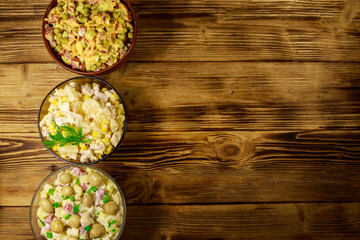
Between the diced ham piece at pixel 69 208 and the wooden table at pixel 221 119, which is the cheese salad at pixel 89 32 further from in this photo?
the diced ham piece at pixel 69 208

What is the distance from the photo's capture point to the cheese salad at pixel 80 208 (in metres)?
1.37

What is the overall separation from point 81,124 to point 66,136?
9 cm

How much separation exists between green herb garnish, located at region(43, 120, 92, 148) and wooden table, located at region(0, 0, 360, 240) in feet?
0.84

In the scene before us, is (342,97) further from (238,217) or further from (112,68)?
(112,68)

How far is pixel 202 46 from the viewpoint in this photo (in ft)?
5.49

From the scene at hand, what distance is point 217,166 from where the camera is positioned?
5.41 ft

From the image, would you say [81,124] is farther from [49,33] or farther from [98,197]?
[49,33]

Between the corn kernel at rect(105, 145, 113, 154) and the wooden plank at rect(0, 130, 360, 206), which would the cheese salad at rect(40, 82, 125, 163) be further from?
the wooden plank at rect(0, 130, 360, 206)

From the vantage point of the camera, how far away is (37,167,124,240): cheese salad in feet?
4.50

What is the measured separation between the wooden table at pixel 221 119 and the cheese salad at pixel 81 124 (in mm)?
176

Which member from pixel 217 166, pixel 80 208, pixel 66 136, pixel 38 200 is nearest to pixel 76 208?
pixel 80 208

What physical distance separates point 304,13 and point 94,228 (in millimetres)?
1596

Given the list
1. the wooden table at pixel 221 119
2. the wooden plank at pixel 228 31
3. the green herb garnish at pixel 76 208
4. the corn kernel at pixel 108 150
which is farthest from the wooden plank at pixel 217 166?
the wooden plank at pixel 228 31

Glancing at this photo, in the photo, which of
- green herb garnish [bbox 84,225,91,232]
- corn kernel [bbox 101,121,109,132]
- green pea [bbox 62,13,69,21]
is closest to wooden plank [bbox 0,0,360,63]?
green pea [bbox 62,13,69,21]
